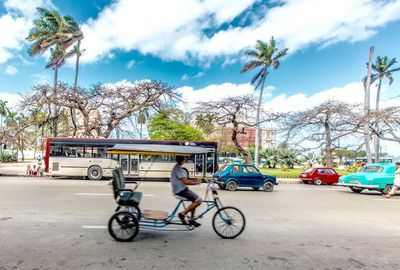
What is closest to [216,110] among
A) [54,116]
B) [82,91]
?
[82,91]

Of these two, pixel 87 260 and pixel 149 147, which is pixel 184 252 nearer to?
pixel 87 260

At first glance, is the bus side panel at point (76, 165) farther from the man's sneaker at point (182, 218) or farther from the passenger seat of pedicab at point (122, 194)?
the man's sneaker at point (182, 218)

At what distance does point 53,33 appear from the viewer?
28219mm

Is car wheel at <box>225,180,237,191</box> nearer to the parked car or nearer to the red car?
the parked car

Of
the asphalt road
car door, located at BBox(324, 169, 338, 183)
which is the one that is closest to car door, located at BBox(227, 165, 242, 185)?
the asphalt road

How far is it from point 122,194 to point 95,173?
596 inches

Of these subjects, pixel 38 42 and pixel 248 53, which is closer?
pixel 38 42

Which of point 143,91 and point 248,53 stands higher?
point 248,53

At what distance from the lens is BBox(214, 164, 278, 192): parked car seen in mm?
15922

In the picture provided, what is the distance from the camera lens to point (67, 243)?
18.7 feet

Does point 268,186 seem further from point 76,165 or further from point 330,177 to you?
point 76,165

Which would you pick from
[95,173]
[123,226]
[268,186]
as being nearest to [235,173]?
[268,186]

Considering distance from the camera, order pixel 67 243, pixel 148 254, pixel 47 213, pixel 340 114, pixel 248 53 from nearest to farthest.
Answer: pixel 148 254 < pixel 67 243 < pixel 47 213 < pixel 340 114 < pixel 248 53

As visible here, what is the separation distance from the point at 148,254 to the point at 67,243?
1.76 meters
